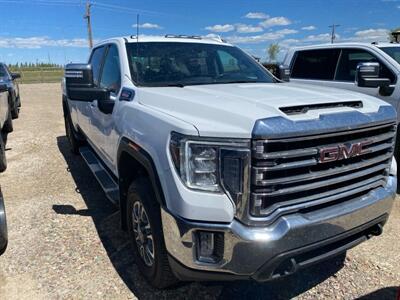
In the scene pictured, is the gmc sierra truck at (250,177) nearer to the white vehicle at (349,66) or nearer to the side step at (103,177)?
the side step at (103,177)

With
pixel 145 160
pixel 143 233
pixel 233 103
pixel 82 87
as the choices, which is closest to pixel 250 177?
pixel 233 103

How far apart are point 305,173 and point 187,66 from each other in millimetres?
2006

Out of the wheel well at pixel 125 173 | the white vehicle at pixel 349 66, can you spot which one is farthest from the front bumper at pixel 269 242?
the white vehicle at pixel 349 66

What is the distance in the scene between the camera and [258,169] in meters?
2.22

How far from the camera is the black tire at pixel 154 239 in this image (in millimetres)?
2736

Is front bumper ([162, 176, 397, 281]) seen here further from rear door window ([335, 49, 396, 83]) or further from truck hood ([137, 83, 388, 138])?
rear door window ([335, 49, 396, 83])

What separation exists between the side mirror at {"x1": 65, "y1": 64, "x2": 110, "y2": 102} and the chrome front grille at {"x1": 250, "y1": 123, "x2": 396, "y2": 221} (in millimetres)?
1790

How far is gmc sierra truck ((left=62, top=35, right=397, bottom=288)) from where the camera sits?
7.46ft

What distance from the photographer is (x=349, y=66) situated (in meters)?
6.70

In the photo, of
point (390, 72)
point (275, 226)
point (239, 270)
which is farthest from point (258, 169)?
point (390, 72)

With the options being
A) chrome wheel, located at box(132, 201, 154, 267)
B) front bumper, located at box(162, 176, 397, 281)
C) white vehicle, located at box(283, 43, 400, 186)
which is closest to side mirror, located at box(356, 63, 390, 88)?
white vehicle, located at box(283, 43, 400, 186)

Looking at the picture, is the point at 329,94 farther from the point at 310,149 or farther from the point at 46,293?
the point at 46,293

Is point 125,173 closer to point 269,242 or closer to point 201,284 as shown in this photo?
point 201,284

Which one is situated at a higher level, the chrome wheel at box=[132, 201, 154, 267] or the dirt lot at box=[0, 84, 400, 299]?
the chrome wheel at box=[132, 201, 154, 267]
